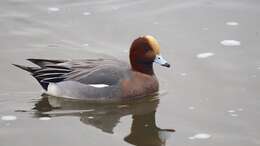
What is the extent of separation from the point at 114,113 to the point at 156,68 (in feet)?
4.81

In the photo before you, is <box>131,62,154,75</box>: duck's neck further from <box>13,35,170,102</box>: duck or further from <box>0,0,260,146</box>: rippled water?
<box>0,0,260,146</box>: rippled water

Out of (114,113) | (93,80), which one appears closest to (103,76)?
(93,80)

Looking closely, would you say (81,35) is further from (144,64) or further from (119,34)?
(144,64)

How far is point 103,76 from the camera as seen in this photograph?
25.3ft

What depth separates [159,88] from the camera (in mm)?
8070

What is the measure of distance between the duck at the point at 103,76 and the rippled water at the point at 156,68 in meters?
0.15

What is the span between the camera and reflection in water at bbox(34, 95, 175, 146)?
6.84 meters

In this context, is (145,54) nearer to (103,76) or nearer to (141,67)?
(141,67)

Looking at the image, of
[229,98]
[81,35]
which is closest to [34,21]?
[81,35]

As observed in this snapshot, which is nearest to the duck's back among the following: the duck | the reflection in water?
the duck

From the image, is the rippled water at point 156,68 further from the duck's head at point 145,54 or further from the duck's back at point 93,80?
the duck's head at point 145,54

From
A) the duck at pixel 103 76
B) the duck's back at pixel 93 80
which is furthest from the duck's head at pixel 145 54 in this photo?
the duck's back at pixel 93 80

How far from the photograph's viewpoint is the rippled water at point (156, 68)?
6898 millimetres

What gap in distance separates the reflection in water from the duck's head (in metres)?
0.44
